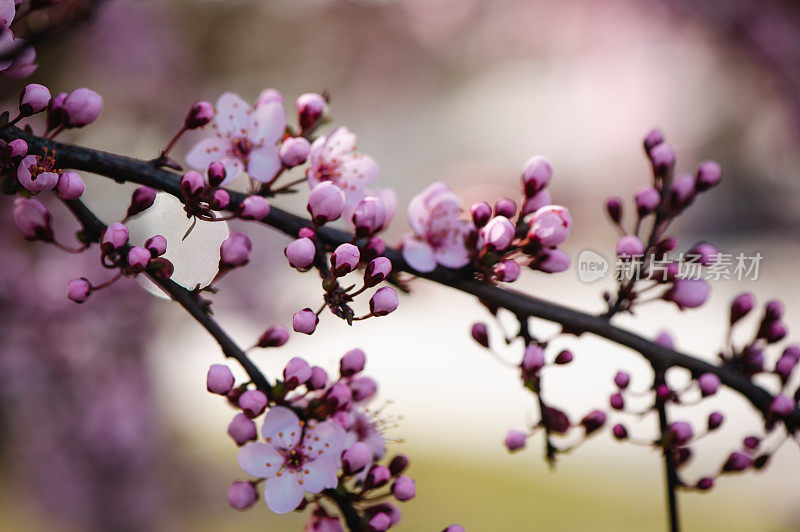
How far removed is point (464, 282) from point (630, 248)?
0.26 m

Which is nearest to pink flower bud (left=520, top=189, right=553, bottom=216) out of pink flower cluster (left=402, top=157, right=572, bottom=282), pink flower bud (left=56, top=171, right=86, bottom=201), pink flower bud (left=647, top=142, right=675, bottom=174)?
pink flower cluster (left=402, top=157, right=572, bottom=282)

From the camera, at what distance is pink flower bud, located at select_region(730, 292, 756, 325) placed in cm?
106

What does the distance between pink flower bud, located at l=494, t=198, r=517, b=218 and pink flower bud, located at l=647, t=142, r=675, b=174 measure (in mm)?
256

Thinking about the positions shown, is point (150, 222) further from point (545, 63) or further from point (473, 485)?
point (545, 63)

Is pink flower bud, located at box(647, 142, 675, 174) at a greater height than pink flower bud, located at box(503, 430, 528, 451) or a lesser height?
greater

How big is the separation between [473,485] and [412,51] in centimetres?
471

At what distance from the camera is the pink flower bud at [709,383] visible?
91cm

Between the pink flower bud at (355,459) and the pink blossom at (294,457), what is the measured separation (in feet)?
0.03

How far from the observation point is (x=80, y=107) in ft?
2.66

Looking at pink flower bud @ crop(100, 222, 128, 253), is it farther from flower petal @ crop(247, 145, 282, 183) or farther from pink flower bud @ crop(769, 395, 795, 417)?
pink flower bud @ crop(769, 395, 795, 417)

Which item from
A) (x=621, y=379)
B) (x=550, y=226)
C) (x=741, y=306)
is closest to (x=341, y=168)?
(x=550, y=226)

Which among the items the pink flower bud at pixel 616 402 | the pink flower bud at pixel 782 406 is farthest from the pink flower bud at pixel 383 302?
the pink flower bud at pixel 782 406

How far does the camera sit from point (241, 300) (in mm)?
3998

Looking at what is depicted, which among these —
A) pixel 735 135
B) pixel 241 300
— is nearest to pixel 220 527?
pixel 241 300
